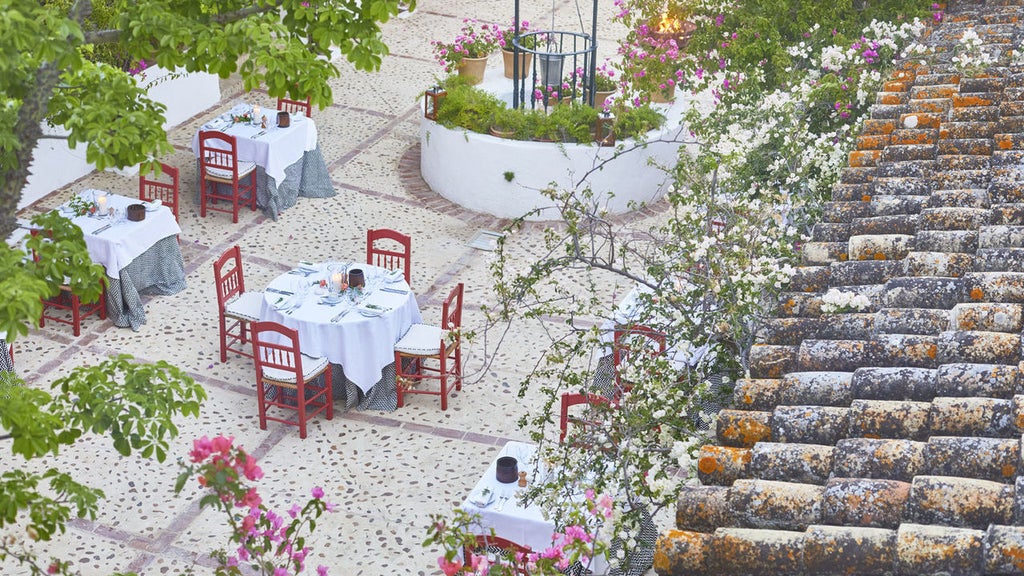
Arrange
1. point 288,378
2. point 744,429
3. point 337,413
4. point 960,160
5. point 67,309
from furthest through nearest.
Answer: point 67,309
point 337,413
point 288,378
point 960,160
point 744,429

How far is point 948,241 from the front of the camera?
4.68m

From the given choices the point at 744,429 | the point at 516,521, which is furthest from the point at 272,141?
the point at 744,429

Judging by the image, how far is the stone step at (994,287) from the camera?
13.6 feet

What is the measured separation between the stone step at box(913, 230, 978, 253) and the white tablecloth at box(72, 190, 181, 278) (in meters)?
6.49

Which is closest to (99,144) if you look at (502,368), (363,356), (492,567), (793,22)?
(492,567)

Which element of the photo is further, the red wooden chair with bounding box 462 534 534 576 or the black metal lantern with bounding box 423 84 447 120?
the black metal lantern with bounding box 423 84 447 120

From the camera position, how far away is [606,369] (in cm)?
858

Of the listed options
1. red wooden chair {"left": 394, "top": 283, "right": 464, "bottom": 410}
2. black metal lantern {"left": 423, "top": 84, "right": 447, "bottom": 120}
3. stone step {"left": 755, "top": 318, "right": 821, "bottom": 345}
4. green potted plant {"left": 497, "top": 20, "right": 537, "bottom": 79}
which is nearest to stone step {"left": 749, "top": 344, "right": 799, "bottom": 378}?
stone step {"left": 755, "top": 318, "right": 821, "bottom": 345}

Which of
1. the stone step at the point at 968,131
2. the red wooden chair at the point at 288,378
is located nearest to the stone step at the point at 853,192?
the stone step at the point at 968,131

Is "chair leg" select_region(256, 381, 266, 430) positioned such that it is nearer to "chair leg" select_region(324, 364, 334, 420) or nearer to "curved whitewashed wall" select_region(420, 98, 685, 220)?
"chair leg" select_region(324, 364, 334, 420)

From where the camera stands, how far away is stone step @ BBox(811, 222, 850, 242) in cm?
518

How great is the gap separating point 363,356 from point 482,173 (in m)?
3.77

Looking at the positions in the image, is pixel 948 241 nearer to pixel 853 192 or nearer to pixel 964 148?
pixel 853 192

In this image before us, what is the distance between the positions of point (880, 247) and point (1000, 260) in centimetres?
54
